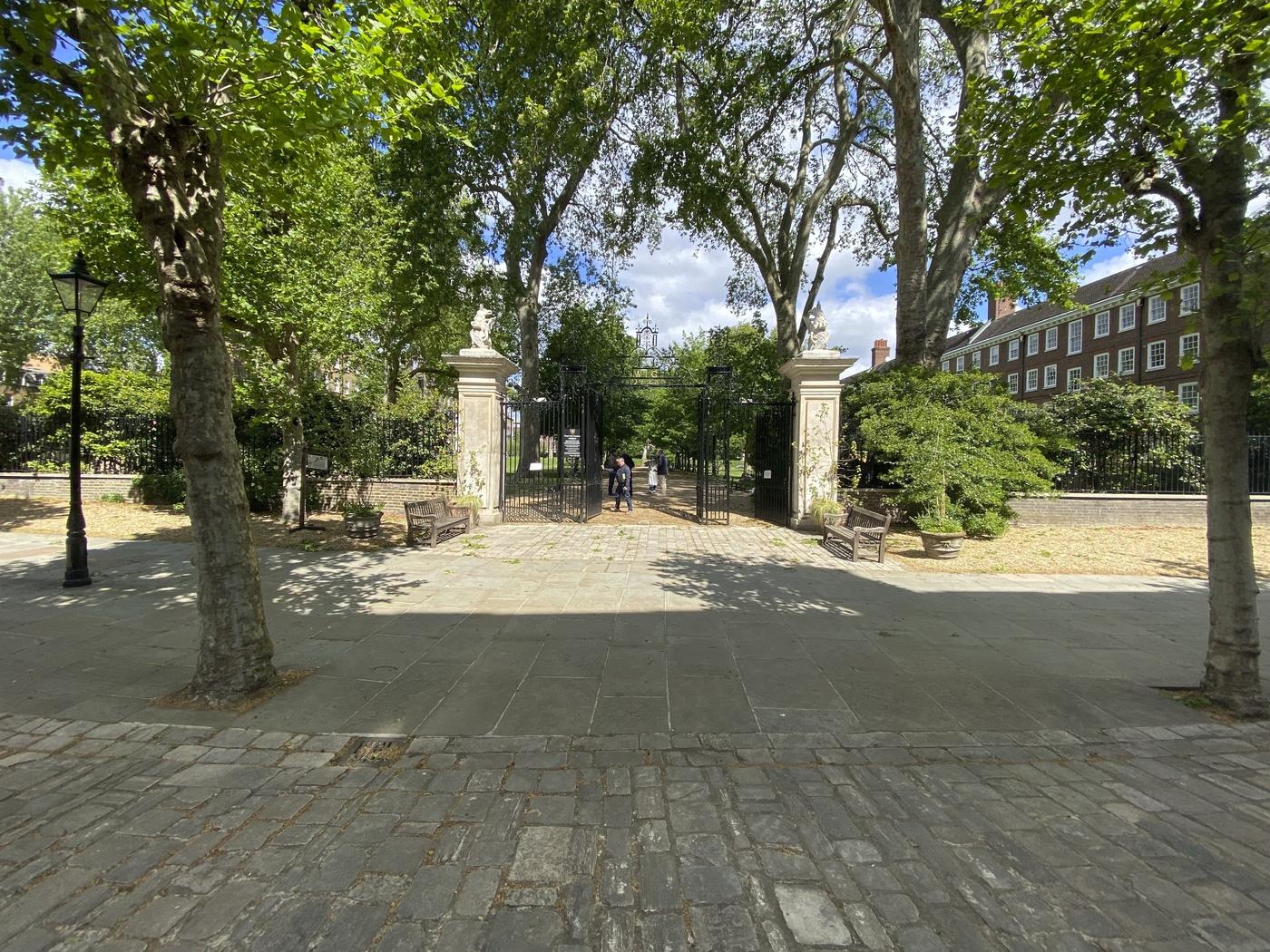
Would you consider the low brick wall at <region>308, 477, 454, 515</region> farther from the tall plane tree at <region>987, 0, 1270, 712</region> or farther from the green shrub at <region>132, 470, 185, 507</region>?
the tall plane tree at <region>987, 0, 1270, 712</region>

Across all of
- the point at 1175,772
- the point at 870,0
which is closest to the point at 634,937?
the point at 1175,772

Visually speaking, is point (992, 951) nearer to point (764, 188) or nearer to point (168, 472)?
point (168, 472)

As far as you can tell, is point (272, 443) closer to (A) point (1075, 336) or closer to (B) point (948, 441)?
(B) point (948, 441)

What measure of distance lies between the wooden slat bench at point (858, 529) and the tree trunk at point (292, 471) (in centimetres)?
1040

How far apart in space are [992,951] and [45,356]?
114 ft

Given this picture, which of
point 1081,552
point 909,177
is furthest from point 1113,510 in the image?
point 909,177

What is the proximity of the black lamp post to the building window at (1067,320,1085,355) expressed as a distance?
44172mm

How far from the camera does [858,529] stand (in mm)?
8984

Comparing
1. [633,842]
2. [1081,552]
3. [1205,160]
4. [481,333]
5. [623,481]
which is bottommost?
[633,842]

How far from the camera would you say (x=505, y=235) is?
21.2 m

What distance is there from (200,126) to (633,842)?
4763 millimetres

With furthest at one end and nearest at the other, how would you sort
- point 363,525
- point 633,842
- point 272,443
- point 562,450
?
point 272,443
point 562,450
point 363,525
point 633,842

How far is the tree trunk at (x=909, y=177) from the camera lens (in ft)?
36.0

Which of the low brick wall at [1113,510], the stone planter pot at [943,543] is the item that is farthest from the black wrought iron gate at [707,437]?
the low brick wall at [1113,510]
